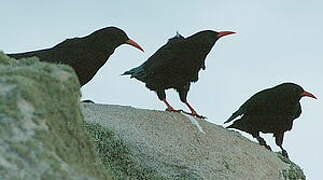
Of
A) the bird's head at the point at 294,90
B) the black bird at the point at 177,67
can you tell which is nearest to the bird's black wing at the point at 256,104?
the bird's head at the point at 294,90

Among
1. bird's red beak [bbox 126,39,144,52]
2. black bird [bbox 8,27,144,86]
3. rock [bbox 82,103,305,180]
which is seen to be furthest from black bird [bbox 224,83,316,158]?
black bird [bbox 8,27,144,86]

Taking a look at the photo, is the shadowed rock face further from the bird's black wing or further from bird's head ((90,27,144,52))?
the bird's black wing

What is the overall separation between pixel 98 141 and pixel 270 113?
4551mm

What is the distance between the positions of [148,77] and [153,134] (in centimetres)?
265

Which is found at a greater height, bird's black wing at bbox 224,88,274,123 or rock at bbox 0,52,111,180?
rock at bbox 0,52,111,180

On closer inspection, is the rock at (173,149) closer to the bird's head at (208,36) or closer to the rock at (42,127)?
the bird's head at (208,36)

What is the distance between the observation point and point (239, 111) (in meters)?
10.9

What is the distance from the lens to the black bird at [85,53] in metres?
9.16

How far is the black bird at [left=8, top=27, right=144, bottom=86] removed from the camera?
30.1 ft

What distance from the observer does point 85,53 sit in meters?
9.45

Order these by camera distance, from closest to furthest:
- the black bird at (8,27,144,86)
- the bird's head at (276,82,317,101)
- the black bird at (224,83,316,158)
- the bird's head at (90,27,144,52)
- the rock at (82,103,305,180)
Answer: the rock at (82,103,305,180) < the black bird at (8,27,144,86) < the bird's head at (90,27,144,52) < the black bird at (224,83,316,158) < the bird's head at (276,82,317,101)

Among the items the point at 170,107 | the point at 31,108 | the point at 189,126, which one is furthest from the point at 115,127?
the point at 31,108

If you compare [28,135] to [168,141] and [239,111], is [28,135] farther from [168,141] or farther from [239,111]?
[239,111]

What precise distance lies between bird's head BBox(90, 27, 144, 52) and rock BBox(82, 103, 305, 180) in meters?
1.72
